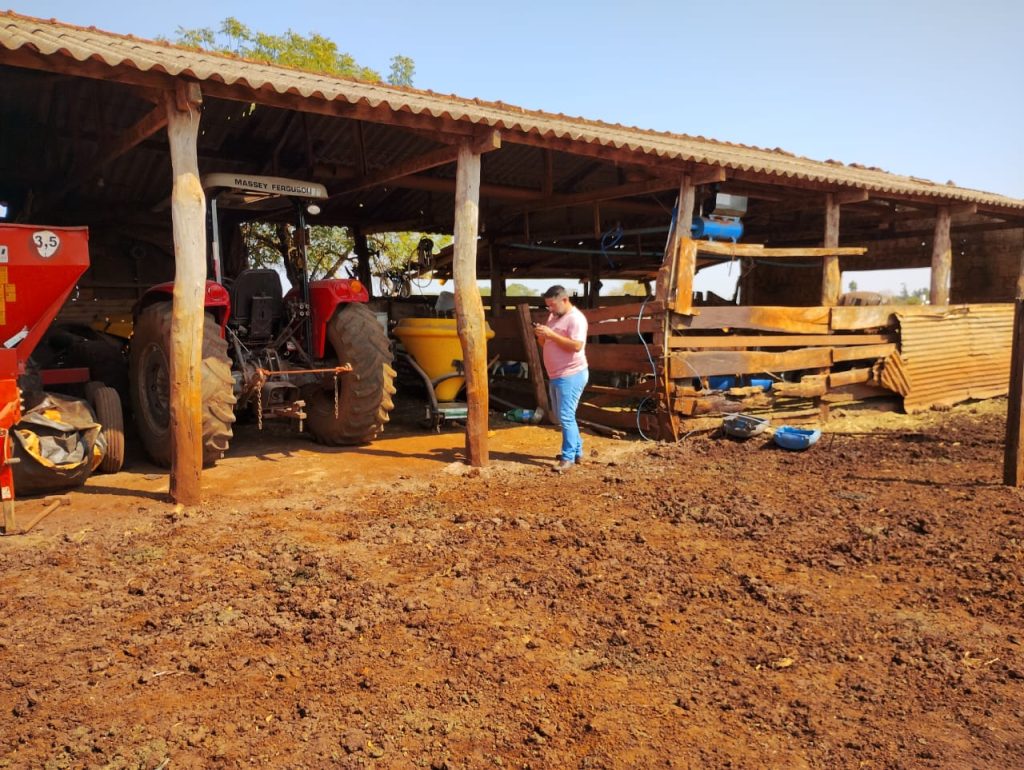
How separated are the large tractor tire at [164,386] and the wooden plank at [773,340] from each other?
14.8ft

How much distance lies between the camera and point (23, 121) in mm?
7684

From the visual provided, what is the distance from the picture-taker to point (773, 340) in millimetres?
8562

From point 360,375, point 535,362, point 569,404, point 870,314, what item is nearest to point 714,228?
point 870,314

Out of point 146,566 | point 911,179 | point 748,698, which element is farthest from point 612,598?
point 911,179

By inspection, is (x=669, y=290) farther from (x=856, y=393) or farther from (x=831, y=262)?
(x=856, y=393)

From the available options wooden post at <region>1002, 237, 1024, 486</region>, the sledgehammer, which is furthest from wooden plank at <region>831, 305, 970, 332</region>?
the sledgehammer

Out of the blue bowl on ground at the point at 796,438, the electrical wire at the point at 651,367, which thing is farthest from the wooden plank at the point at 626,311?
the blue bowl on ground at the point at 796,438

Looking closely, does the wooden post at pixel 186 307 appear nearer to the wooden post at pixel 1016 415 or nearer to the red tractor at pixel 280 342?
the red tractor at pixel 280 342

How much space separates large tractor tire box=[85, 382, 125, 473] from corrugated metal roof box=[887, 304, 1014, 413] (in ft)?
30.1

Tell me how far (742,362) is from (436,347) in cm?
346

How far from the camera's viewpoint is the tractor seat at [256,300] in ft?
22.1

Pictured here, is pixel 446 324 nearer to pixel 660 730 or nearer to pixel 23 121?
pixel 23 121

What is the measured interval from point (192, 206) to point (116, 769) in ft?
13.0

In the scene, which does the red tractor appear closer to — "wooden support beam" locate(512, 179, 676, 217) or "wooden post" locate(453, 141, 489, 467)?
"wooden post" locate(453, 141, 489, 467)
